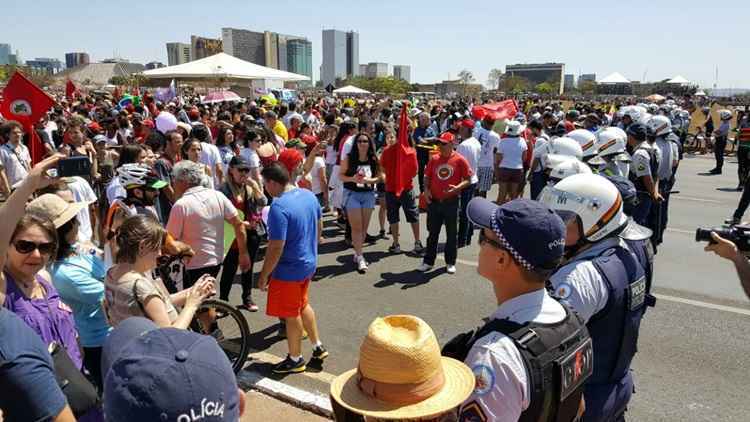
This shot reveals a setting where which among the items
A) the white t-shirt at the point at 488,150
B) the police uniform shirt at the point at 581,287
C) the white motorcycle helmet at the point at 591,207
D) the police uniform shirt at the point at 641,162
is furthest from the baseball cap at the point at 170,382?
the white t-shirt at the point at 488,150

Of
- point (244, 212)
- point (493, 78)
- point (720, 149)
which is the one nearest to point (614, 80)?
point (720, 149)

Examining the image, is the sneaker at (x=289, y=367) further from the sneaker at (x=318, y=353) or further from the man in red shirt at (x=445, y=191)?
the man in red shirt at (x=445, y=191)

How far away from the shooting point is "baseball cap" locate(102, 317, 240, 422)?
1.32 metres

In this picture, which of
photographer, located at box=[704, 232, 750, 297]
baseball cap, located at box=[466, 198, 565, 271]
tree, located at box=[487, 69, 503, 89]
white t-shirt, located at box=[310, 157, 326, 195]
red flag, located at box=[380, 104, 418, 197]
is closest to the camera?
baseball cap, located at box=[466, 198, 565, 271]

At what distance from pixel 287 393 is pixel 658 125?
22.5ft

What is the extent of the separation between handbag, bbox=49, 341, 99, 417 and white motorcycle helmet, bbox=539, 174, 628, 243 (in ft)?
7.55

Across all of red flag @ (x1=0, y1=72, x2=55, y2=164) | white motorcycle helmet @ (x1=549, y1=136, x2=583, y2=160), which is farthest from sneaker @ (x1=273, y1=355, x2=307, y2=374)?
red flag @ (x1=0, y1=72, x2=55, y2=164)

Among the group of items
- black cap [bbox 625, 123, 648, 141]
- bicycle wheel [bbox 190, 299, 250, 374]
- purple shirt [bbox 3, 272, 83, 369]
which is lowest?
bicycle wheel [bbox 190, 299, 250, 374]

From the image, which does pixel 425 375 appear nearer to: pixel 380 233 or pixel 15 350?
pixel 15 350

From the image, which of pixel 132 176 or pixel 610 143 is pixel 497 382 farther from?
pixel 610 143

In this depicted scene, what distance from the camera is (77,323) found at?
3.34 meters

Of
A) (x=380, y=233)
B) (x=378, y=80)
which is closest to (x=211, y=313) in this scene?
(x=380, y=233)

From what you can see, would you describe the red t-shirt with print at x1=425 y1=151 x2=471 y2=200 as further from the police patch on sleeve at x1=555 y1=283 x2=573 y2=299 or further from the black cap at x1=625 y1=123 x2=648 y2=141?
the police patch on sleeve at x1=555 y1=283 x2=573 y2=299

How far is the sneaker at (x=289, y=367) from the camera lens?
468cm
